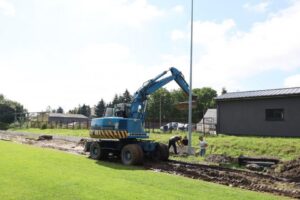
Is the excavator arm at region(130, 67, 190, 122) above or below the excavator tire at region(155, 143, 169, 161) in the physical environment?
above

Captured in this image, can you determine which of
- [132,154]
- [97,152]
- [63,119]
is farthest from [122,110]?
[63,119]

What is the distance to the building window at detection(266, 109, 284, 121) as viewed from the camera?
103 ft

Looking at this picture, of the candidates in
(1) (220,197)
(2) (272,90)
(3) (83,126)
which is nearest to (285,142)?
(2) (272,90)

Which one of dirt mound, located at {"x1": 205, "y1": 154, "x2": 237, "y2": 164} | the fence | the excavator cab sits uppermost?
the excavator cab

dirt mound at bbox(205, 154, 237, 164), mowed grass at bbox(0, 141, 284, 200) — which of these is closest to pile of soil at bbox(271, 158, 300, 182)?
dirt mound at bbox(205, 154, 237, 164)

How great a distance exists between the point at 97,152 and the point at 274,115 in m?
16.2

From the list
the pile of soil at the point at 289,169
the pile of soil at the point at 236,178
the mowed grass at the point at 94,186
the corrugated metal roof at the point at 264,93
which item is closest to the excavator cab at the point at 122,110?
the pile of soil at the point at 236,178

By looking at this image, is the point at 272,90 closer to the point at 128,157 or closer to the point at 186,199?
the point at 128,157

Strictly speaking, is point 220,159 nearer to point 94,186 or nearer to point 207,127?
point 94,186

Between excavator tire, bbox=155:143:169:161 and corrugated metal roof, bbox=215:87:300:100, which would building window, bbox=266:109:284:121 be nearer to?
corrugated metal roof, bbox=215:87:300:100

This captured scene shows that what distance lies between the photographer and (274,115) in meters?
31.8

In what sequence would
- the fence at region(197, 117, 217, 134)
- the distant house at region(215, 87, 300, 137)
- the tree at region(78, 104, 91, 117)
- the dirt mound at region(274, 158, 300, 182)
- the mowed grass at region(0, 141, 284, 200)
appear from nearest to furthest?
the mowed grass at region(0, 141, 284, 200) < the dirt mound at region(274, 158, 300, 182) < the distant house at region(215, 87, 300, 137) < the fence at region(197, 117, 217, 134) < the tree at region(78, 104, 91, 117)

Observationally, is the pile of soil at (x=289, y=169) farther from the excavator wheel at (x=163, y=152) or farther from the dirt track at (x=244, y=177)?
the excavator wheel at (x=163, y=152)

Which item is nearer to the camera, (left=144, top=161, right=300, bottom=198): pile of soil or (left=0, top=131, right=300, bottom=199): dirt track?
(left=144, top=161, right=300, bottom=198): pile of soil
